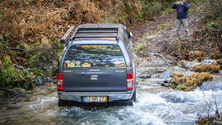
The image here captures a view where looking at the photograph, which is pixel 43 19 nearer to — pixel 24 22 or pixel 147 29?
pixel 24 22

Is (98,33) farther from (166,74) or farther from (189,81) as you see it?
(166,74)

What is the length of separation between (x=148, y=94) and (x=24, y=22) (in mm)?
6663

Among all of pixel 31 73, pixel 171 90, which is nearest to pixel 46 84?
pixel 31 73

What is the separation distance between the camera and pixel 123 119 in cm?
651

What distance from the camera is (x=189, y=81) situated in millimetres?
9078

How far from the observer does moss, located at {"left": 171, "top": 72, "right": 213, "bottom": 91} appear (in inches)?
351

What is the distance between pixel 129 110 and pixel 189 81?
121 inches

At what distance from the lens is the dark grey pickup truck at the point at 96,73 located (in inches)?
244

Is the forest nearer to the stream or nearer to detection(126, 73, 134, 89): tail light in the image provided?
the stream

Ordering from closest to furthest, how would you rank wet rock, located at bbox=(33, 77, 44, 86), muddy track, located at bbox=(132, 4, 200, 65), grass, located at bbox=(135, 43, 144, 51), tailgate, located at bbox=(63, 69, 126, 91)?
tailgate, located at bbox=(63, 69, 126, 91)
wet rock, located at bbox=(33, 77, 44, 86)
muddy track, located at bbox=(132, 4, 200, 65)
grass, located at bbox=(135, 43, 144, 51)

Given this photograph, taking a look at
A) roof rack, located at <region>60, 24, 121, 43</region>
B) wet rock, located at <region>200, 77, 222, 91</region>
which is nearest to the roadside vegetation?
roof rack, located at <region>60, 24, 121, 43</region>

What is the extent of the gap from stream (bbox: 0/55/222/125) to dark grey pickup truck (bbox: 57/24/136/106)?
540 mm

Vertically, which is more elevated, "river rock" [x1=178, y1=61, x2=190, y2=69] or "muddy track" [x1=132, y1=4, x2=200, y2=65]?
"muddy track" [x1=132, y1=4, x2=200, y2=65]

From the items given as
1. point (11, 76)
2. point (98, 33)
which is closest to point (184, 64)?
point (98, 33)
